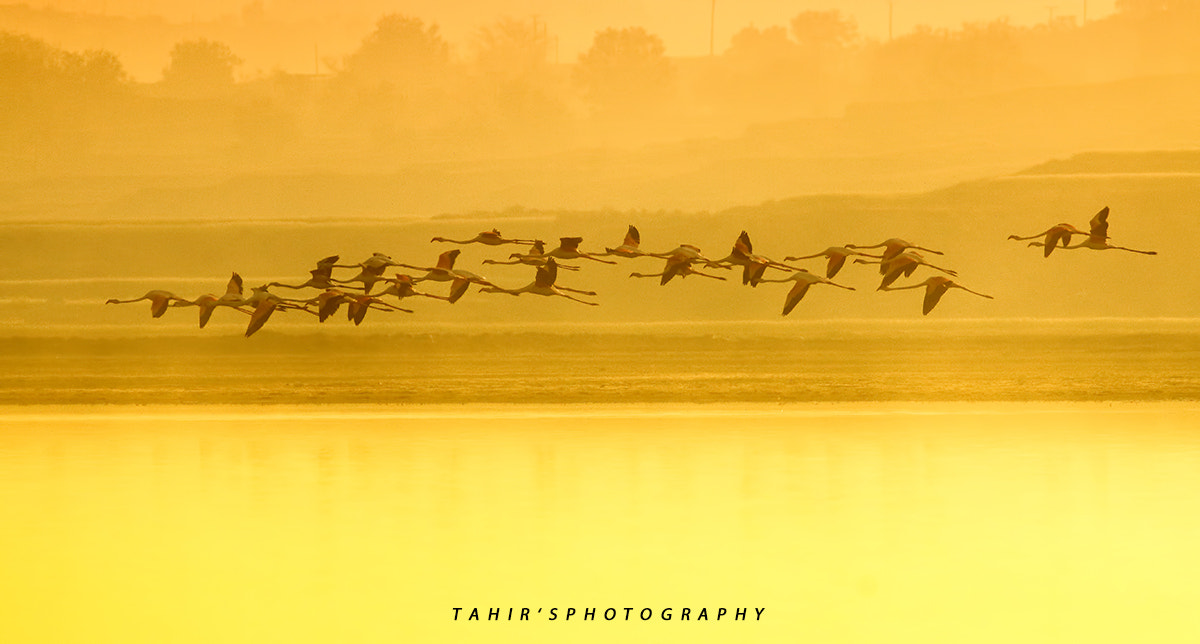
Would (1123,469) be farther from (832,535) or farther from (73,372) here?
(73,372)

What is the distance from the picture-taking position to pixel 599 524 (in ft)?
56.6

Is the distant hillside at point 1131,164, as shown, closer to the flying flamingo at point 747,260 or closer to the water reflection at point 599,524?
the water reflection at point 599,524

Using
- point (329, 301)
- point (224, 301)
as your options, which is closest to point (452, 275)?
point (329, 301)

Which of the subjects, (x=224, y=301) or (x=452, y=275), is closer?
(x=452, y=275)

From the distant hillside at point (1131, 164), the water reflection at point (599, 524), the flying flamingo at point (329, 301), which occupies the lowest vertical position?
the water reflection at point (599, 524)

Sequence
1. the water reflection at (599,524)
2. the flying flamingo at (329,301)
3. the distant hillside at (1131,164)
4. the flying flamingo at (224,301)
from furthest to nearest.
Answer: the distant hillside at (1131,164)
the flying flamingo at (224,301)
the flying flamingo at (329,301)
the water reflection at (599,524)

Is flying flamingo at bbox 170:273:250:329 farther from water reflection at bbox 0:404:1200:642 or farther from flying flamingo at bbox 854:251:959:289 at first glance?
flying flamingo at bbox 854:251:959:289

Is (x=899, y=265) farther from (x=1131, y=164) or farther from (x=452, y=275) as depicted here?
(x=1131, y=164)

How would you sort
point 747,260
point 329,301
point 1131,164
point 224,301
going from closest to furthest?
1. point 747,260
2. point 329,301
3. point 224,301
4. point 1131,164

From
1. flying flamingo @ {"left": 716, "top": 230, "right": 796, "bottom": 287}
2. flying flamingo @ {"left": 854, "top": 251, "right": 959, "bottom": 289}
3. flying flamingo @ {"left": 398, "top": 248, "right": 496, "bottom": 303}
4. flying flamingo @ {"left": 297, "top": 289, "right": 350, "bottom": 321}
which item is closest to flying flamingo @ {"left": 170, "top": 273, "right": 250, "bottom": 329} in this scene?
flying flamingo @ {"left": 297, "top": 289, "right": 350, "bottom": 321}

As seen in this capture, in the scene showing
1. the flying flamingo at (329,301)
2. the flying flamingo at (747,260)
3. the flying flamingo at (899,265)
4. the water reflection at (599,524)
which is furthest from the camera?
the flying flamingo at (329,301)

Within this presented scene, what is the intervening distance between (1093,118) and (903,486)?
1817 inches

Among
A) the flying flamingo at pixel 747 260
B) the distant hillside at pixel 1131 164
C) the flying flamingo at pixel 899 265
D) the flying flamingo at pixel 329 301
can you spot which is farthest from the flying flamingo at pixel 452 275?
the distant hillside at pixel 1131 164

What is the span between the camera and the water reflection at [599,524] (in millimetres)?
13578
